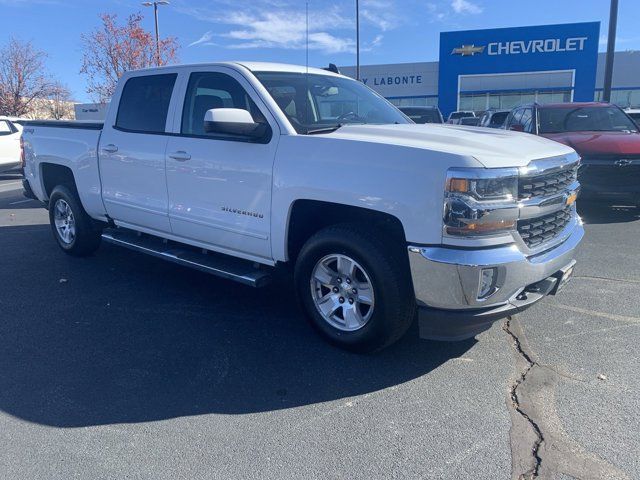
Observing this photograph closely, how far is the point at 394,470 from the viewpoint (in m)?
2.62

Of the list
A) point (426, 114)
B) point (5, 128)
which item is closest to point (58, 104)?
point (5, 128)

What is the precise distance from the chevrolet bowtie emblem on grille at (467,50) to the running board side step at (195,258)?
114 ft

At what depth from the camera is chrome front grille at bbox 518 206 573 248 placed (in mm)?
3387

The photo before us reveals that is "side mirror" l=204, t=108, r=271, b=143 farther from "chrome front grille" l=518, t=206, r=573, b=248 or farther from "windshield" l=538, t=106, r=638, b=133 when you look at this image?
"windshield" l=538, t=106, r=638, b=133

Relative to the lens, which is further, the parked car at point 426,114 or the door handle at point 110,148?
the parked car at point 426,114

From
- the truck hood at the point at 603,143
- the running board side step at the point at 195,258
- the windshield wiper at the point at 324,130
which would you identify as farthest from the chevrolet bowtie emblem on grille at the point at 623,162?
the running board side step at the point at 195,258

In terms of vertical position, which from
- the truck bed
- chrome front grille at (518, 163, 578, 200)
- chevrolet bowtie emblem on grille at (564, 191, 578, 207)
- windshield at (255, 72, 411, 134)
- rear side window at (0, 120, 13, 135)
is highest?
windshield at (255, 72, 411, 134)

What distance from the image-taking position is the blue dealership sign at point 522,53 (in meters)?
33.8

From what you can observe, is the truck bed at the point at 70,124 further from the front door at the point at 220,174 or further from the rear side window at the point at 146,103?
the front door at the point at 220,174

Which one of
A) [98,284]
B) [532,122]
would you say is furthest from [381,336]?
[532,122]

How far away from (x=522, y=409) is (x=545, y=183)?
4.72ft

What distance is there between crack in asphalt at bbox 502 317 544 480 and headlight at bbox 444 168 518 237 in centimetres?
102

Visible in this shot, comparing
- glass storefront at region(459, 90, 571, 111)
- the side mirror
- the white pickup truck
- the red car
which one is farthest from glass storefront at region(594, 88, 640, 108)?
the side mirror

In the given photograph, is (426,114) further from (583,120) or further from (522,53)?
(522,53)
